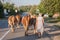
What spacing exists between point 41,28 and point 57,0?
27.1 meters

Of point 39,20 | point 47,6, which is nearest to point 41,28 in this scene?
point 39,20

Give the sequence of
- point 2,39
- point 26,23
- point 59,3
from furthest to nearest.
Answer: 1. point 59,3
2. point 26,23
3. point 2,39

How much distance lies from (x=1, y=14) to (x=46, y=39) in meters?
54.7

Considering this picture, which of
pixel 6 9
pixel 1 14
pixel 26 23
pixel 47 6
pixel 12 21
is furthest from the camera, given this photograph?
pixel 6 9

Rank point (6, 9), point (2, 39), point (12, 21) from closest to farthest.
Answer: point (2, 39) → point (12, 21) → point (6, 9)

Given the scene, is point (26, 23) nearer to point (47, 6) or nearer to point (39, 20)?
point (39, 20)

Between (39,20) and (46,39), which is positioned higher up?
(39,20)

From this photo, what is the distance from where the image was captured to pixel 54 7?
44438 millimetres

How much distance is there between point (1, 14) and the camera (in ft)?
230

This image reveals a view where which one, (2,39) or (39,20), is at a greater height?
(39,20)

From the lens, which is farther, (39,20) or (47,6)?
(47,6)

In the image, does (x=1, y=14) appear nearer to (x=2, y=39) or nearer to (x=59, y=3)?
(x=59, y=3)

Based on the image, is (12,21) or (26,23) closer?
(26,23)

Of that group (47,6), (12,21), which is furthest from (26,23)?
(47,6)
